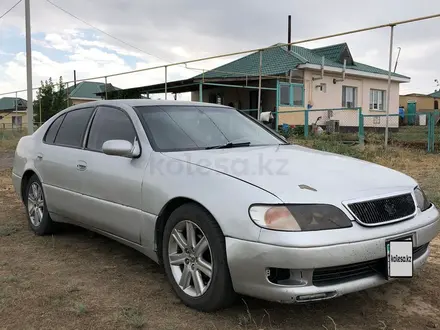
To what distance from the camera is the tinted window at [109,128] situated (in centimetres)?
368

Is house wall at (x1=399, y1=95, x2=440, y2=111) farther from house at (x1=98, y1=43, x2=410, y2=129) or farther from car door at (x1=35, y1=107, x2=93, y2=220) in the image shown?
car door at (x1=35, y1=107, x2=93, y2=220)

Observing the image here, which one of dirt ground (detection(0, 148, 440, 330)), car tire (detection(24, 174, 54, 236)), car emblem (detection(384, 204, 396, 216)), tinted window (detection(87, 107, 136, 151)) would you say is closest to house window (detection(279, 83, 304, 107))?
car tire (detection(24, 174, 54, 236))

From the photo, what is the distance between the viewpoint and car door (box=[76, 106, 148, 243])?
3.29 m

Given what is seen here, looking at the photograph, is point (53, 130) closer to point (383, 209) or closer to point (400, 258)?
point (383, 209)

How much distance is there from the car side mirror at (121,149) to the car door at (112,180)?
67 millimetres

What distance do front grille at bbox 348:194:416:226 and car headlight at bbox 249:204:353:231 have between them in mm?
110

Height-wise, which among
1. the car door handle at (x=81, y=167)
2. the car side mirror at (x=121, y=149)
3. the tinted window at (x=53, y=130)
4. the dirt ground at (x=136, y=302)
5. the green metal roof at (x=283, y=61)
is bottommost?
the dirt ground at (x=136, y=302)

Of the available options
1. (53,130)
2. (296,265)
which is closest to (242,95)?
(53,130)

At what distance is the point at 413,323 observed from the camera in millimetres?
2701

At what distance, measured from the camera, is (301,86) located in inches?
815

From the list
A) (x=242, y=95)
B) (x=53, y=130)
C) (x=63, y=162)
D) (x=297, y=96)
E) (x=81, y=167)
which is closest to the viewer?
(x=81, y=167)

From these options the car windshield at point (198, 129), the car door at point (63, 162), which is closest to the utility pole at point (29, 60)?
the car door at point (63, 162)

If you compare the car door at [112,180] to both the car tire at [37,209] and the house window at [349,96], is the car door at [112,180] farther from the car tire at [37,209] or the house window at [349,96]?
the house window at [349,96]

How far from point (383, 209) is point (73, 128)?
308cm
